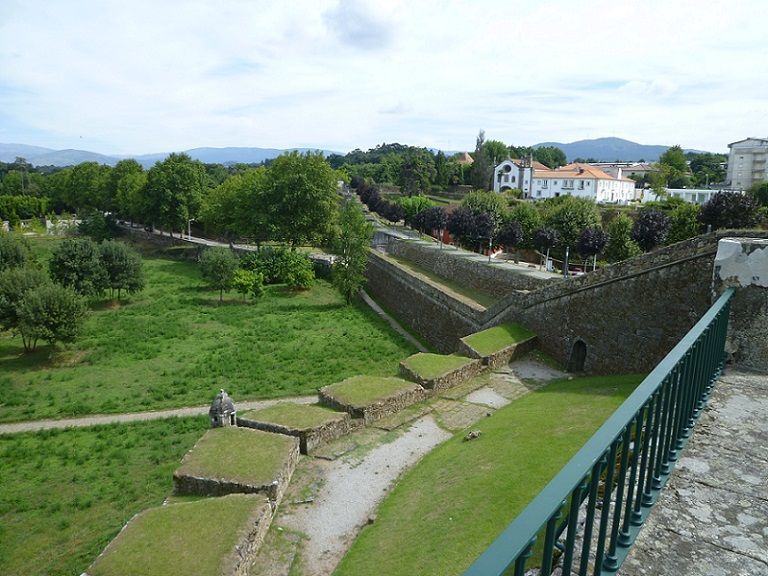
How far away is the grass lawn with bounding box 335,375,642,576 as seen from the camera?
331 inches

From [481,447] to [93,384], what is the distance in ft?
50.4

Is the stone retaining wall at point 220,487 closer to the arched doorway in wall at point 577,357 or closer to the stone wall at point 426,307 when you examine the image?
the arched doorway in wall at point 577,357

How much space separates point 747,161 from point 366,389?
344 ft

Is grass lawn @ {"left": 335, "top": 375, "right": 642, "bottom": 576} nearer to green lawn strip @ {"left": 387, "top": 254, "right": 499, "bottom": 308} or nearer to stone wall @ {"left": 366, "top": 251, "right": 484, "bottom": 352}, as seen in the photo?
stone wall @ {"left": 366, "top": 251, "right": 484, "bottom": 352}

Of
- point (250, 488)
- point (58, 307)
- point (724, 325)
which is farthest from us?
point (58, 307)

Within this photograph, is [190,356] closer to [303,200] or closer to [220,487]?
[220,487]

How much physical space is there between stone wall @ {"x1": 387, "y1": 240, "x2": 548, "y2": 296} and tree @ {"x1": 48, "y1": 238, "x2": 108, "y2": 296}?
20228 millimetres

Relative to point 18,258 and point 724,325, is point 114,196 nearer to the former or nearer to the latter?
point 18,258

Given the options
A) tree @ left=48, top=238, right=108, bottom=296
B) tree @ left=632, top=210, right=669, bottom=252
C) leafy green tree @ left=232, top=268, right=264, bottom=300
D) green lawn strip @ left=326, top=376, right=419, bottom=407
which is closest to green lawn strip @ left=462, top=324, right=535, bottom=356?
green lawn strip @ left=326, top=376, right=419, bottom=407

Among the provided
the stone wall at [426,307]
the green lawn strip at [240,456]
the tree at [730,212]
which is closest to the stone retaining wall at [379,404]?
the green lawn strip at [240,456]

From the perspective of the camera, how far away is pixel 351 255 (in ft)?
113

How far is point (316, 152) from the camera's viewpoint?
1756 inches

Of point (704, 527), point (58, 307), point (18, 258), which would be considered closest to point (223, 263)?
point (18, 258)

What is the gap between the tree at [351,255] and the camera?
112 ft
